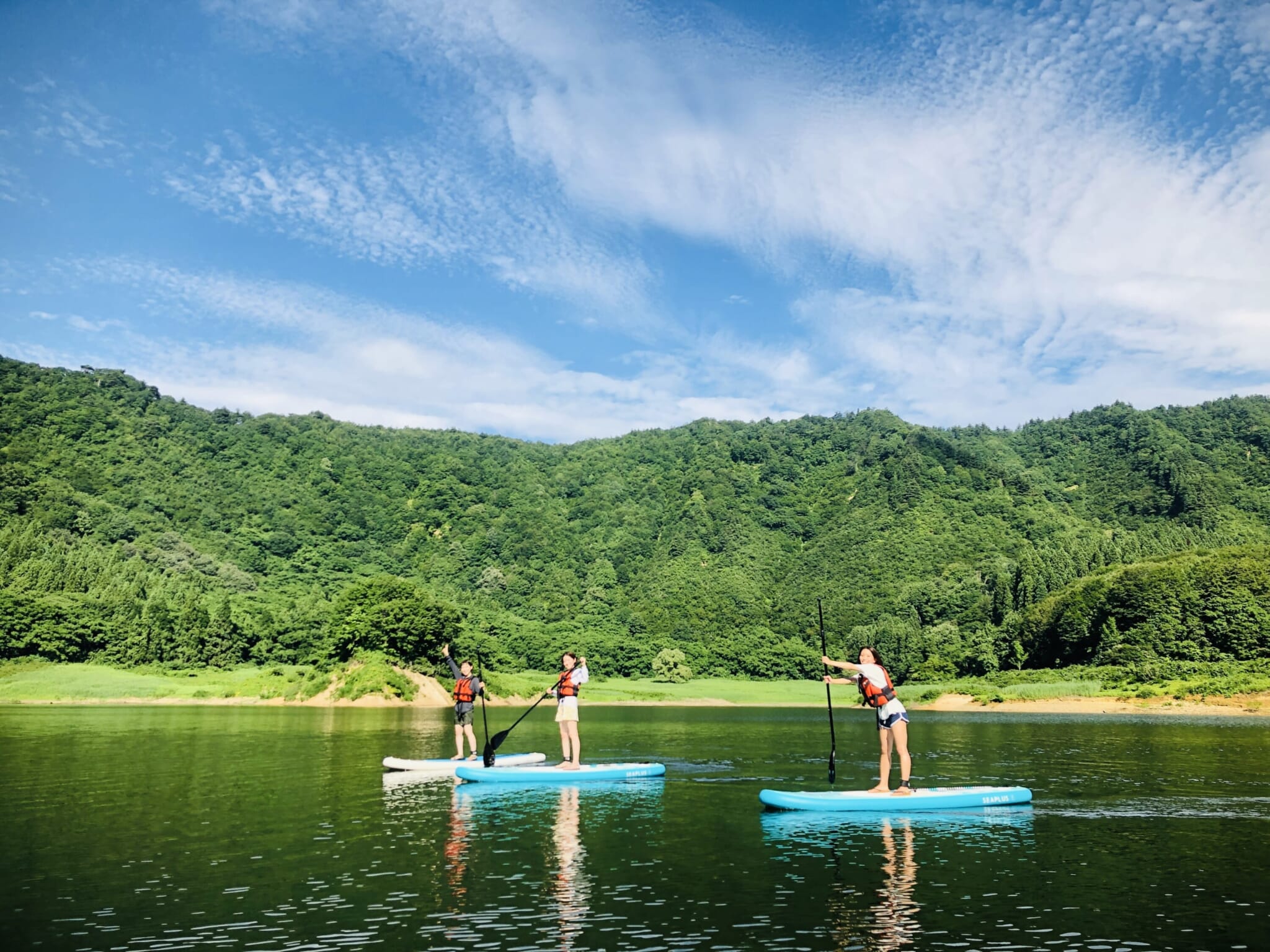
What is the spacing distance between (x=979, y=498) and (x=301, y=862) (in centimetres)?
17987

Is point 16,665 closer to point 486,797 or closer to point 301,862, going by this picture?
point 486,797

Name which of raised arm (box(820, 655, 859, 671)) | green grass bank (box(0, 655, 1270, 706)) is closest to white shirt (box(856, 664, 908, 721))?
raised arm (box(820, 655, 859, 671))

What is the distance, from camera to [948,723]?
7006 centimetres

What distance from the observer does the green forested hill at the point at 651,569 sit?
346 ft

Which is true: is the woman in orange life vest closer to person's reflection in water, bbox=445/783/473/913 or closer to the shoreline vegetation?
person's reflection in water, bbox=445/783/473/913

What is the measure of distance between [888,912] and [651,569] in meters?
178

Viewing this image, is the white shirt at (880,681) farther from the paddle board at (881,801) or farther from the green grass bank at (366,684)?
the green grass bank at (366,684)

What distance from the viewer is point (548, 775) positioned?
100.0ft

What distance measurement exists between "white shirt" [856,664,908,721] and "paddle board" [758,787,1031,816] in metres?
1.97

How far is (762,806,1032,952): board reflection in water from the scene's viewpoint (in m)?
13.5

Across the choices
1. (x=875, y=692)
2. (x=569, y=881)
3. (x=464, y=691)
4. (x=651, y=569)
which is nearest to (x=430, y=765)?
(x=464, y=691)

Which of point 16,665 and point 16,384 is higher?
point 16,384

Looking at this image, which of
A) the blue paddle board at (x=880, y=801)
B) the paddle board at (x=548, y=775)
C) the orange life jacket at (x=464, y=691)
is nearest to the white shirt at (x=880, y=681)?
the blue paddle board at (x=880, y=801)

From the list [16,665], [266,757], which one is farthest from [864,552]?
[266,757]
